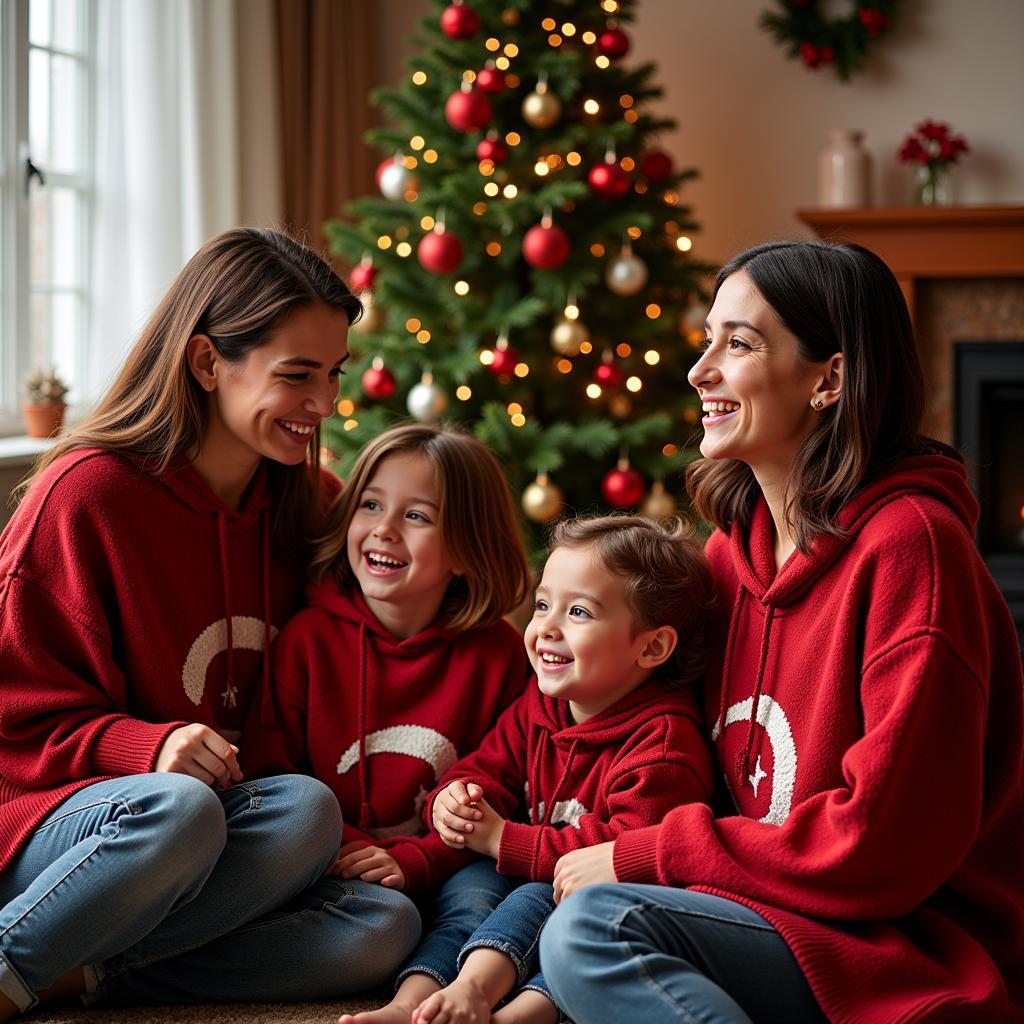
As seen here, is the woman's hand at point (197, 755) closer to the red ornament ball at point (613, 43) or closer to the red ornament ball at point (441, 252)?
the red ornament ball at point (441, 252)

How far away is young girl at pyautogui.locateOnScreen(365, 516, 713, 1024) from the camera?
160 centimetres

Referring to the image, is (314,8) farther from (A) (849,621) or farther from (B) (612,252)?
(A) (849,621)

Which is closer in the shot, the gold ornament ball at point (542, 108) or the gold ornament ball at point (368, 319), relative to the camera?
the gold ornament ball at point (542, 108)

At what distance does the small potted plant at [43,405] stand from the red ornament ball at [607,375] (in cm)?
139

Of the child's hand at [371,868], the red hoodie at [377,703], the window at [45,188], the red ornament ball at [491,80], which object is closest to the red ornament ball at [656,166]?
the red ornament ball at [491,80]

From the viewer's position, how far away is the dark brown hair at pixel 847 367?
4.93ft

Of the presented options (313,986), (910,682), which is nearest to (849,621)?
(910,682)

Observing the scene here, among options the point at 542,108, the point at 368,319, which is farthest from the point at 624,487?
the point at 542,108

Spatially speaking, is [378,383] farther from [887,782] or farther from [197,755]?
[887,782]

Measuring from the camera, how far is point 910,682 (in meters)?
1.34

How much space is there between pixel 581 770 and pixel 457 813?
178 mm

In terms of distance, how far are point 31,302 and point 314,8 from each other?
5.00 ft

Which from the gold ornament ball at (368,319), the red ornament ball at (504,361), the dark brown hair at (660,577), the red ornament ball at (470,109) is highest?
the red ornament ball at (470,109)

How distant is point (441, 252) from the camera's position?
10.3 feet
